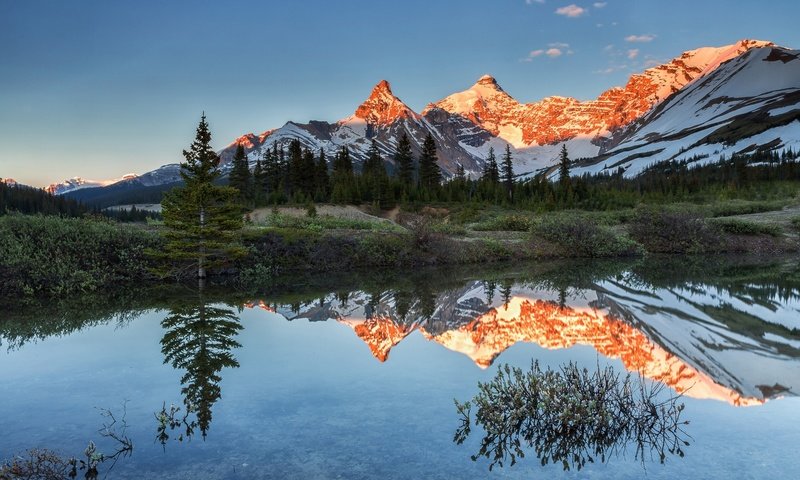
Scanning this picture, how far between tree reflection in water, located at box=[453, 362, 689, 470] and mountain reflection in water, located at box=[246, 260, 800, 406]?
1.91 meters

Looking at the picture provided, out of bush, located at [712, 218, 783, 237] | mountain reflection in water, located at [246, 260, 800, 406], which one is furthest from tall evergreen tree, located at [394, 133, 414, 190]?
mountain reflection in water, located at [246, 260, 800, 406]

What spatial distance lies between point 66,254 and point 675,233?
40.6 m

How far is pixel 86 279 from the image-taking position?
77.8ft

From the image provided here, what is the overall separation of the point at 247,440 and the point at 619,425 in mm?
5497

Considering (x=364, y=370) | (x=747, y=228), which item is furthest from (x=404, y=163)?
(x=364, y=370)

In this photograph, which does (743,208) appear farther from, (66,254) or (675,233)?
(66,254)

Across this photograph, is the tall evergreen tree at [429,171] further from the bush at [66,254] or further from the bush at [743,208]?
the bush at [66,254]

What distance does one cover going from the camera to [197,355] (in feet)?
42.2

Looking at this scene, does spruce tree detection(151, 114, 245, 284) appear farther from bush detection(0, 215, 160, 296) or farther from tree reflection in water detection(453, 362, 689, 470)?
tree reflection in water detection(453, 362, 689, 470)

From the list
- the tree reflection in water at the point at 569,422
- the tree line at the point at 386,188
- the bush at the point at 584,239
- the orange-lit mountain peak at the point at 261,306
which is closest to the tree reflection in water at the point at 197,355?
the orange-lit mountain peak at the point at 261,306

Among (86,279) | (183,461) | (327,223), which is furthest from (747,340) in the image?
(327,223)

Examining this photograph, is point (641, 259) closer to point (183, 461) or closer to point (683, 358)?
point (683, 358)

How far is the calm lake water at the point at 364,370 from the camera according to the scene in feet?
24.1

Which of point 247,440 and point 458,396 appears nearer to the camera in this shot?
point 247,440
